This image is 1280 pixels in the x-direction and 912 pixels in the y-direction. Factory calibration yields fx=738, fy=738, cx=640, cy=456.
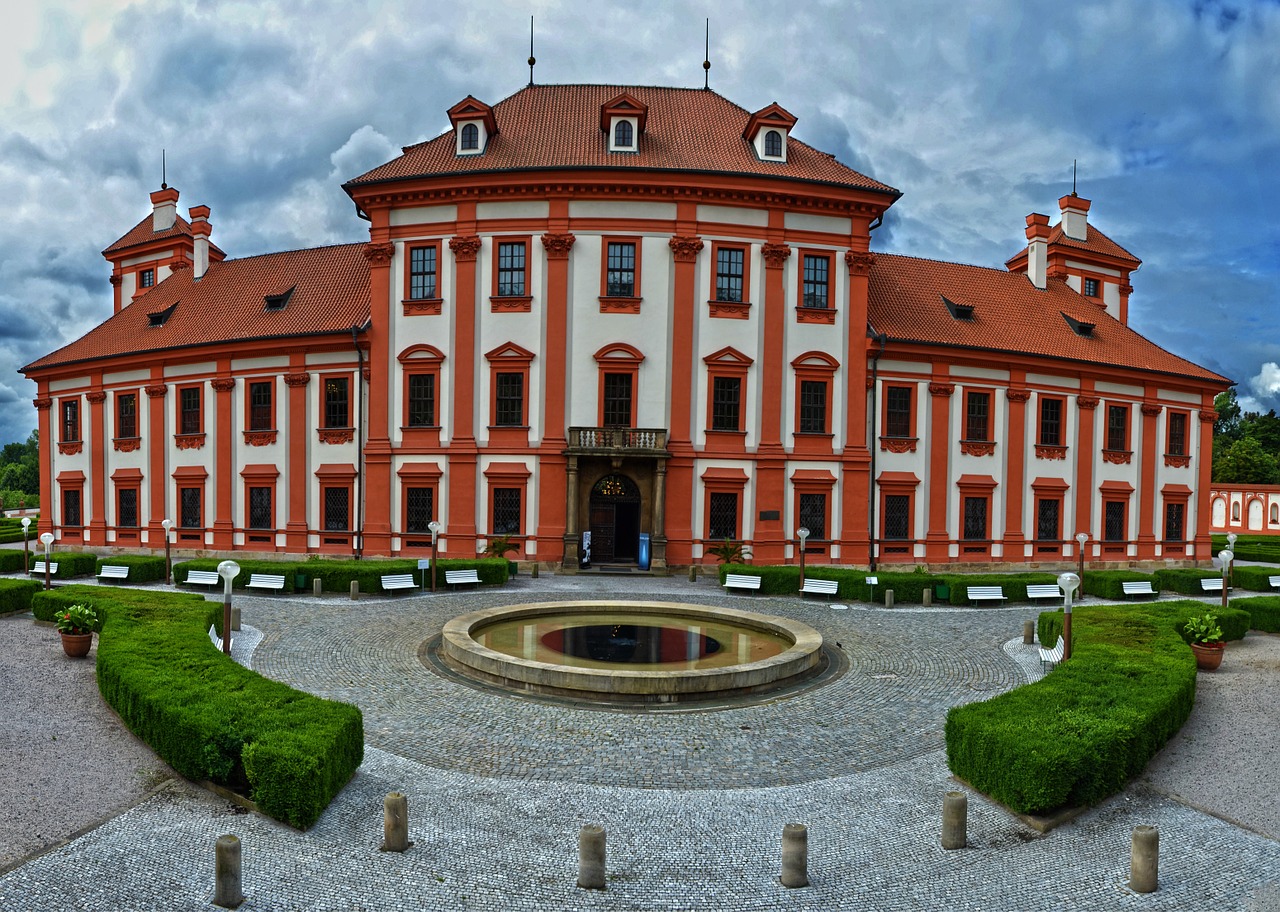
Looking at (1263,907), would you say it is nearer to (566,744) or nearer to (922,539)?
(566,744)

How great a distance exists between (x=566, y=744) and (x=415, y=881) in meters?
3.77

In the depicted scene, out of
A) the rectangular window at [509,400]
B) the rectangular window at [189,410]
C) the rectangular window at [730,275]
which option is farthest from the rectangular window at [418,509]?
the rectangular window at [730,275]

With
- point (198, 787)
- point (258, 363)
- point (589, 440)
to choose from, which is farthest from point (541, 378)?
point (198, 787)

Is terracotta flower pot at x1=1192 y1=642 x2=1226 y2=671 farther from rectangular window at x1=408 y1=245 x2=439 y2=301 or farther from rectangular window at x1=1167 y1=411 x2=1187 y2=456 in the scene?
rectangular window at x1=408 y1=245 x2=439 y2=301

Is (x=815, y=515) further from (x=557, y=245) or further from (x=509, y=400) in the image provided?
(x=557, y=245)

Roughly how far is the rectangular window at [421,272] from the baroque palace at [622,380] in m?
0.09

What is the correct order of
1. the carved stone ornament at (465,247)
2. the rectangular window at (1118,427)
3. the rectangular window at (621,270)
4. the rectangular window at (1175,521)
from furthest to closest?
1. the rectangular window at (1175,521)
2. the rectangular window at (1118,427)
3. the rectangular window at (621,270)
4. the carved stone ornament at (465,247)

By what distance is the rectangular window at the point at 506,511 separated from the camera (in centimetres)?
2916

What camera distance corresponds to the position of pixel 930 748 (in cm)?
1081

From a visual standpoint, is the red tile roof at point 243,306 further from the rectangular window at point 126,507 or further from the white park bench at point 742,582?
the white park bench at point 742,582

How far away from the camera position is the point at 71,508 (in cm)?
3706

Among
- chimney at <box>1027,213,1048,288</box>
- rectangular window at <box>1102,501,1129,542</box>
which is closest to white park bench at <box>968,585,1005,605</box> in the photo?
rectangular window at <box>1102,501,1129,542</box>

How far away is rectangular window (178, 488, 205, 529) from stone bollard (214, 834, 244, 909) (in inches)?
1241

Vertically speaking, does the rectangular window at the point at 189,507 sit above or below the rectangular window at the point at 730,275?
below
